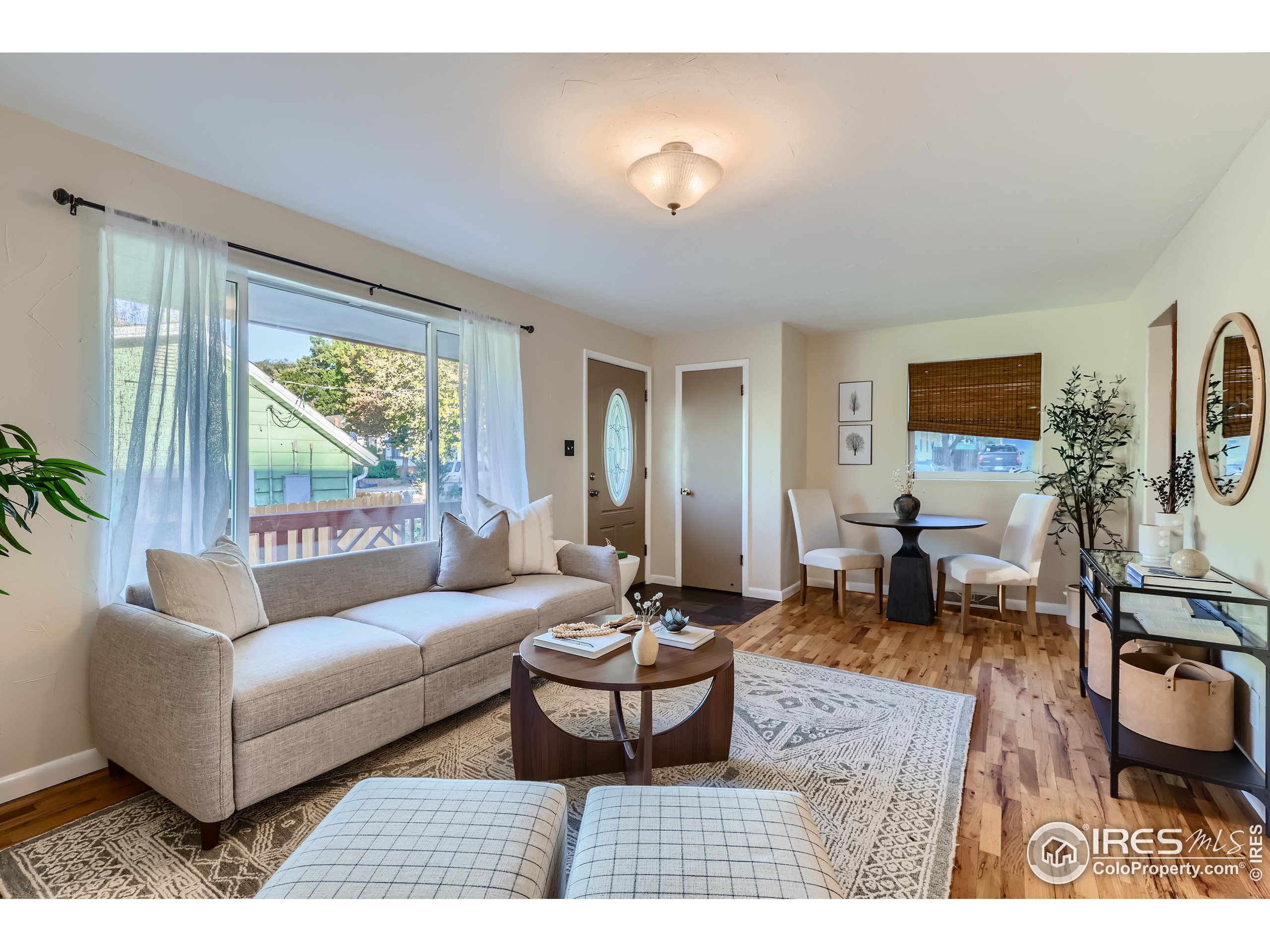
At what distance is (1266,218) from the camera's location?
204cm

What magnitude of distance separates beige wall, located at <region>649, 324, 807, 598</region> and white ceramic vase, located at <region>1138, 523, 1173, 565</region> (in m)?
2.63

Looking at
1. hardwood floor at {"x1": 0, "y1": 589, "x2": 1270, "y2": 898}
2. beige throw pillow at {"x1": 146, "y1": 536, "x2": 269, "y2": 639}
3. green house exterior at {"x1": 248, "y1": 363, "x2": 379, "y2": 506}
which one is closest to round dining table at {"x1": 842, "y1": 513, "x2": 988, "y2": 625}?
hardwood floor at {"x1": 0, "y1": 589, "x2": 1270, "y2": 898}

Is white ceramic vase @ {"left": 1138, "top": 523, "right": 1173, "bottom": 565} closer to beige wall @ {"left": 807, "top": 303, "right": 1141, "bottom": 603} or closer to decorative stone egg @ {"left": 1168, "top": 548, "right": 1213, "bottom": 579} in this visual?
decorative stone egg @ {"left": 1168, "top": 548, "right": 1213, "bottom": 579}

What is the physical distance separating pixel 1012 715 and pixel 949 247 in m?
2.45

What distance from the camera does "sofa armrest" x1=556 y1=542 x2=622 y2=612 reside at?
3.61m

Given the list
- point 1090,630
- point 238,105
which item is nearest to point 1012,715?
point 1090,630

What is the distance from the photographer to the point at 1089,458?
4.32 m

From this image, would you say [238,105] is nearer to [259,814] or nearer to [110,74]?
Result: [110,74]

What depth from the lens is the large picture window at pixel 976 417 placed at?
4.71m

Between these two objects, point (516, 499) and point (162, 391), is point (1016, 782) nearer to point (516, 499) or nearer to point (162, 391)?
point (516, 499)

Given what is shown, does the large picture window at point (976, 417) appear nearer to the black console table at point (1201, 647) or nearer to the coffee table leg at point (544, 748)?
the black console table at point (1201, 647)

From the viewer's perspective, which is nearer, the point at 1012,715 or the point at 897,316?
the point at 1012,715

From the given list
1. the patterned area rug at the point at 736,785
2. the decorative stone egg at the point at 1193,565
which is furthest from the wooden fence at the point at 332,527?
the decorative stone egg at the point at 1193,565

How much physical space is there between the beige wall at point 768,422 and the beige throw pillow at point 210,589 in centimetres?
380
